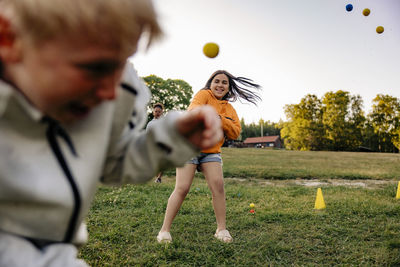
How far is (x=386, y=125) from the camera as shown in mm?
40062

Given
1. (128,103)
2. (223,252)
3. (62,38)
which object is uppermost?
(62,38)

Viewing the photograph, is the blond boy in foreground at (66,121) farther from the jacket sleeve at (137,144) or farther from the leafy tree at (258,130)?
the leafy tree at (258,130)

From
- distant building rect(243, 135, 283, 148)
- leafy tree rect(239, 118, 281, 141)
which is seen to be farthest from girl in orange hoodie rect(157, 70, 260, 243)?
leafy tree rect(239, 118, 281, 141)

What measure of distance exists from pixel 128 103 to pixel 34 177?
1.33 ft

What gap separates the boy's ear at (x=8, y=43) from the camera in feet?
2.46

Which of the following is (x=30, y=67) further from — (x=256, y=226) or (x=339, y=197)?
(x=339, y=197)

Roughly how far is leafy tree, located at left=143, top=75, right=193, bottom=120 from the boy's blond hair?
41.2 metres

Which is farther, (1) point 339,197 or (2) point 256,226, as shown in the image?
(1) point 339,197

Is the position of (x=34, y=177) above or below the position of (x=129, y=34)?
below

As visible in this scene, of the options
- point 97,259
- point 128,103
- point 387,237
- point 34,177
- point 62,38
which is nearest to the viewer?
point 62,38

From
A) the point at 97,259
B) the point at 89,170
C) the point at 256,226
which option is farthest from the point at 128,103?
the point at 256,226

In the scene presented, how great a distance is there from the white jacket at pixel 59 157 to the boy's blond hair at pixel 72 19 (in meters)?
0.18

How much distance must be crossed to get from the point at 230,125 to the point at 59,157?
2.79 metres

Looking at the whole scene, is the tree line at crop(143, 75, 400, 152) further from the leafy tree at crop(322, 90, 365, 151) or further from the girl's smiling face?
the girl's smiling face
